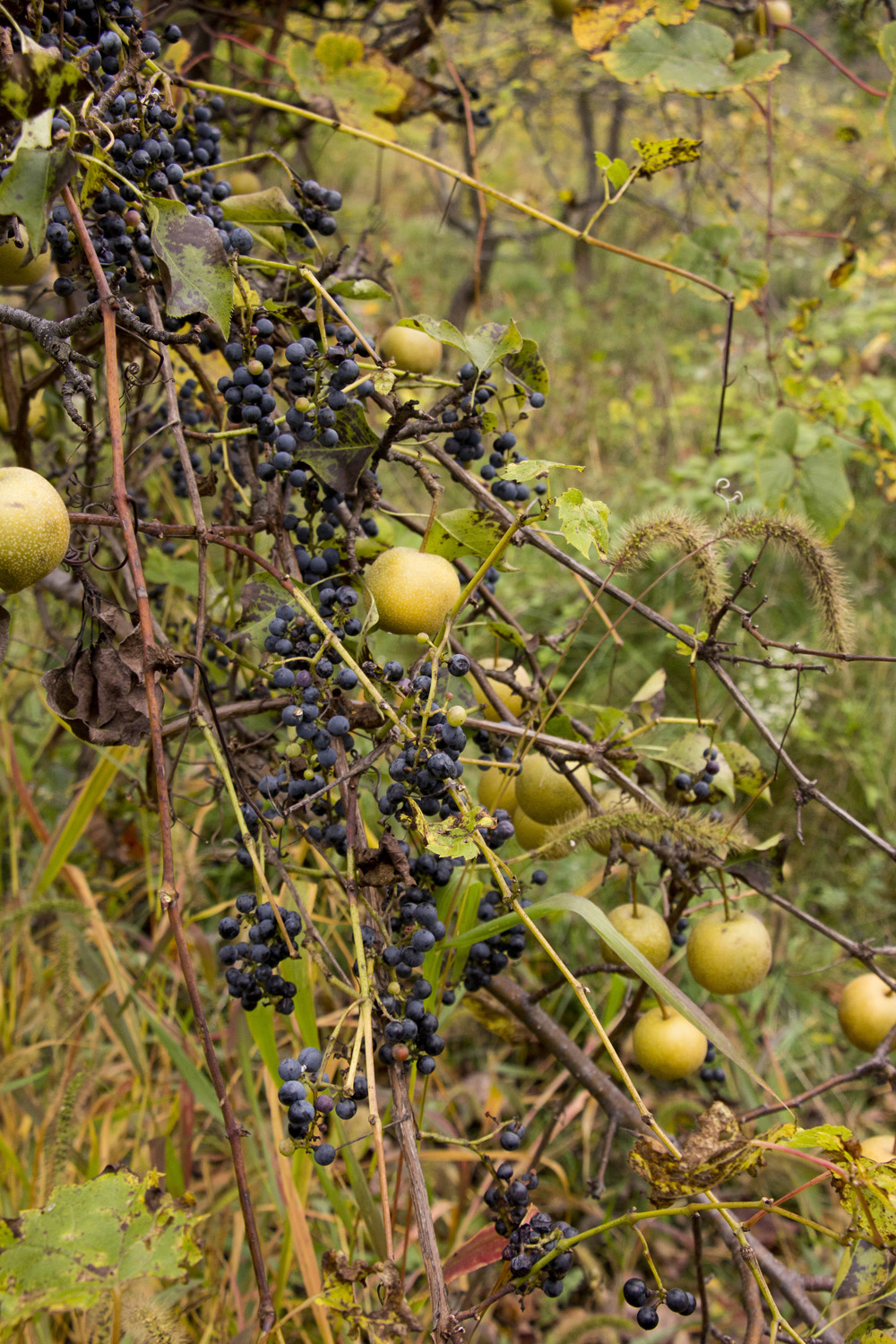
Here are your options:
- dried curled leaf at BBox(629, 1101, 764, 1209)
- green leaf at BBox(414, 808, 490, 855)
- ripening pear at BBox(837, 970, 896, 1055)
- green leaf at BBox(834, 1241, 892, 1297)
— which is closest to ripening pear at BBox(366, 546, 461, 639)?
green leaf at BBox(414, 808, 490, 855)

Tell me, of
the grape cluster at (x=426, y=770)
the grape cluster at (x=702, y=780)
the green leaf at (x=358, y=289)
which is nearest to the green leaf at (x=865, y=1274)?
the grape cluster at (x=702, y=780)

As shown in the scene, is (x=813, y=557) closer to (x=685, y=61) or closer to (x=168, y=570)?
(x=168, y=570)

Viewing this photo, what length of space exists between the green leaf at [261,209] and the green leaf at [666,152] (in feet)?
1.53

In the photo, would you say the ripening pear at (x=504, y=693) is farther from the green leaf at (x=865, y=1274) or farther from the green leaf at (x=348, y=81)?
the green leaf at (x=348, y=81)

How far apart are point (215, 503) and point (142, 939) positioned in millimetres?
1258

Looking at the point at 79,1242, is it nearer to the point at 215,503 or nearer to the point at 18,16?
the point at 215,503

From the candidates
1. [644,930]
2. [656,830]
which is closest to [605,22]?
[656,830]

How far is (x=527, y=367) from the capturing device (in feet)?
3.60

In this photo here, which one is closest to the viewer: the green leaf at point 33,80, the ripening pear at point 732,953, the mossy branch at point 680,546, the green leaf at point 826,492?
the green leaf at point 33,80

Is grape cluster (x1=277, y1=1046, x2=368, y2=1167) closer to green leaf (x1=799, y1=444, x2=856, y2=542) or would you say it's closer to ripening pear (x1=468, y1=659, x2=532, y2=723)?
ripening pear (x1=468, y1=659, x2=532, y2=723)

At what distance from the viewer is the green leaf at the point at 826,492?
186 cm

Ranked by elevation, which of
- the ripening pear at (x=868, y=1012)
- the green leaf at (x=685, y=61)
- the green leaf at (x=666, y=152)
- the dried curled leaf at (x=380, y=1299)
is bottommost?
the ripening pear at (x=868, y=1012)

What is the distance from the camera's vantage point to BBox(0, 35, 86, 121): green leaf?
0.66 m

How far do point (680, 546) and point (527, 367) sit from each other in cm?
28
